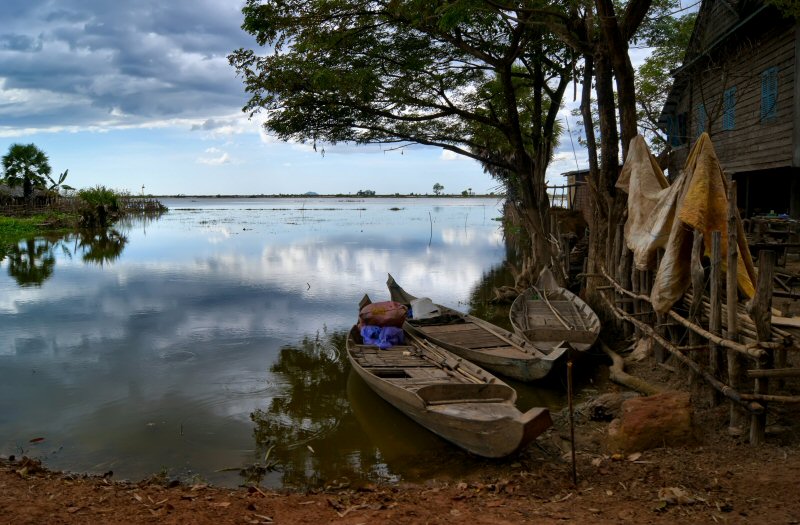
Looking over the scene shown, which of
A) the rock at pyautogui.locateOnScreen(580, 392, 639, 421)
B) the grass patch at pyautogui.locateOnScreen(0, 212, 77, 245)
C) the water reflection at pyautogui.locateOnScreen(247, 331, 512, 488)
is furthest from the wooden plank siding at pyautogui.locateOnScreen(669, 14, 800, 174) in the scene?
the grass patch at pyautogui.locateOnScreen(0, 212, 77, 245)

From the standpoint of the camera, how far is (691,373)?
7.35 metres

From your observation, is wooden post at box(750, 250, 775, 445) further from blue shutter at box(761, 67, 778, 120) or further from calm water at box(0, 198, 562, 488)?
blue shutter at box(761, 67, 778, 120)

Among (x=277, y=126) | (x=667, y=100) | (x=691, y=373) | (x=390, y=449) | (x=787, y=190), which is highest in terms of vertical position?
(x=667, y=100)

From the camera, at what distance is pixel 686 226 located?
722 centimetres

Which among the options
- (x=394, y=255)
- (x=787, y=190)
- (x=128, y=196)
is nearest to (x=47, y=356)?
(x=394, y=255)

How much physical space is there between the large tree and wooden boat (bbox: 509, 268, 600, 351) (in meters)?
2.50

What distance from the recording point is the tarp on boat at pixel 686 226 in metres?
6.80

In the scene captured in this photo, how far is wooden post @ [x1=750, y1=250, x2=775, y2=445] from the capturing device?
5262 mm

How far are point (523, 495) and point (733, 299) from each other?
2.73m

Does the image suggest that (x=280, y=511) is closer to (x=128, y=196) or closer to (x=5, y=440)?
(x=5, y=440)

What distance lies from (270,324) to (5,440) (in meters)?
7.10

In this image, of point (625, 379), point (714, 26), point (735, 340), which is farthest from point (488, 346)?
point (714, 26)

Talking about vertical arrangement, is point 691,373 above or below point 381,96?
below

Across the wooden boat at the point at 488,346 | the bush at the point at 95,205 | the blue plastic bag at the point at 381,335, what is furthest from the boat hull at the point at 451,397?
the bush at the point at 95,205
